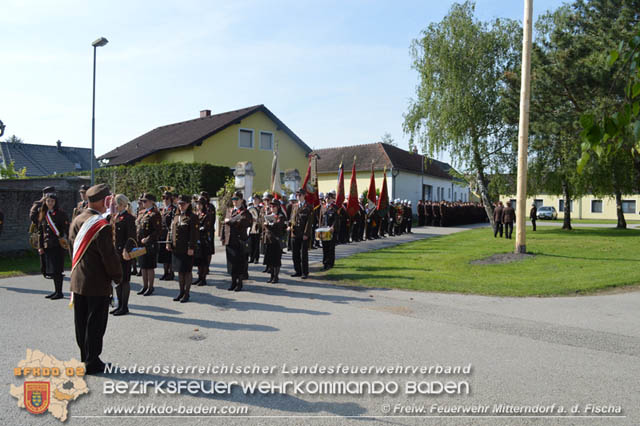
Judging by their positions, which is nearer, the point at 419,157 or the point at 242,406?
the point at 242,406

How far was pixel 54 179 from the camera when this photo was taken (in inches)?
724

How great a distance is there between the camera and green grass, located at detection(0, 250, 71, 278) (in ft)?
40.5

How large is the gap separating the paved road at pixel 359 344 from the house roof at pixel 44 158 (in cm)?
4500

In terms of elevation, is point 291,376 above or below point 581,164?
below

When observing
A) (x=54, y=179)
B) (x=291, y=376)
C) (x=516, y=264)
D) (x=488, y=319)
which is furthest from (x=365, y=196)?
(x=291, y=376)

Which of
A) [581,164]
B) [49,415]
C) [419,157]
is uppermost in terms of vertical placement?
[419,157]

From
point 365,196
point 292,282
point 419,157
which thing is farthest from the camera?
point 419,157

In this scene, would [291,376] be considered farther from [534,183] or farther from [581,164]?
[534,183]

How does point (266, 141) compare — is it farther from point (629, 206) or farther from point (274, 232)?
point (629, 206)

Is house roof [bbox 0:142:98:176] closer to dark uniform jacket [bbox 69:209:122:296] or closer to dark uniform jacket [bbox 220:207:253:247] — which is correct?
dark uniform jacket [bbox 220:207:253:247]

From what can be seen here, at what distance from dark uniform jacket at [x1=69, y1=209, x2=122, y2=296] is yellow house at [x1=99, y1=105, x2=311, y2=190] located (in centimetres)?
2617

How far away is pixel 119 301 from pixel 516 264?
11.0 metres

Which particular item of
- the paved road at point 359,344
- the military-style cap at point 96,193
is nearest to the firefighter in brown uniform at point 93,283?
the military-style cap at point 96,193

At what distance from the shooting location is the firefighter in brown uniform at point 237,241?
32.7 feet
